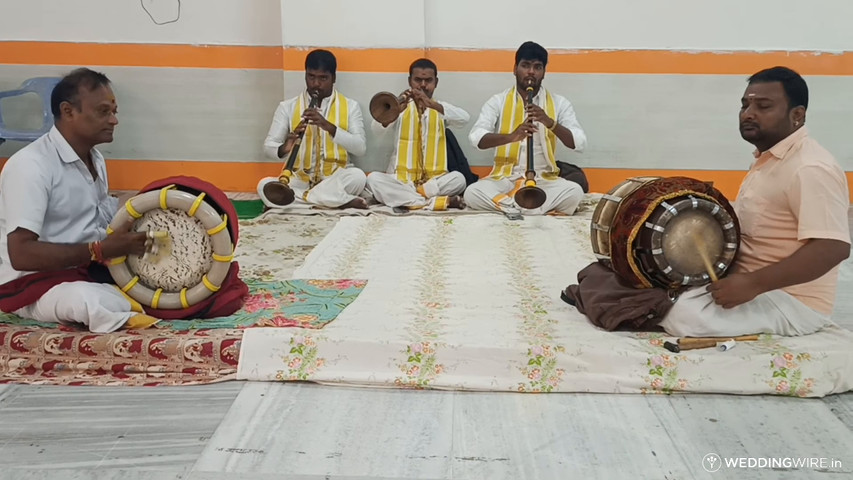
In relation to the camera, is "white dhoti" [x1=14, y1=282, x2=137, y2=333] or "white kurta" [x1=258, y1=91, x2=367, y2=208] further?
"white kurta" [x1=258, y1=91, x2=367, y2=208]

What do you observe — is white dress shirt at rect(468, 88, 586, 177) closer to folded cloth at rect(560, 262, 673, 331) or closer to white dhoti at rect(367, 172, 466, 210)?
white dhoti at rect(367, 172, 466, 210)

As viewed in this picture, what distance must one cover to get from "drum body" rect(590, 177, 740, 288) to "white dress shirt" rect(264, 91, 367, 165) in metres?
3.07

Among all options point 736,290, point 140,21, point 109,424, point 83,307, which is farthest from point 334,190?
point 736,290

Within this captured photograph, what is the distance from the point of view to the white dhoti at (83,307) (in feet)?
9.96

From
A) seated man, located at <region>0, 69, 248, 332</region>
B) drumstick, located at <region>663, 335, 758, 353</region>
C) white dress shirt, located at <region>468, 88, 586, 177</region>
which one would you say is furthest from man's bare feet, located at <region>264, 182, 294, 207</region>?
drumstick, located at <region>663, 335, 758, 353</region>

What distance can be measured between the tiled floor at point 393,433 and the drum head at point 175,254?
0.50 metres

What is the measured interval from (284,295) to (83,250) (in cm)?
90

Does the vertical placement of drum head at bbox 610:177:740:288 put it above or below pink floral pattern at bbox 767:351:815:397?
above

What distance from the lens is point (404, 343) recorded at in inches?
118

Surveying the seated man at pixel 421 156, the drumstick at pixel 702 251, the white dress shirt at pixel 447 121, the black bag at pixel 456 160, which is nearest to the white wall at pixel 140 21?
the white dress shirt at pixel 447 121

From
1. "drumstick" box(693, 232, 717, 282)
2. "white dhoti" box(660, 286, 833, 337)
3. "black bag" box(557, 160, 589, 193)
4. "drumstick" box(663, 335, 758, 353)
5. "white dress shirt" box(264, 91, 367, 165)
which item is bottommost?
"drumstick" box(663, 335, 758, 353)

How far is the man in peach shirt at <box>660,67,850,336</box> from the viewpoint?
2.78m

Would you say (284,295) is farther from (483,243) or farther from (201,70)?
(201,70)

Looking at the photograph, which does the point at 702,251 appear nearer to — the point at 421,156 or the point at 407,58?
the point at 421,156
